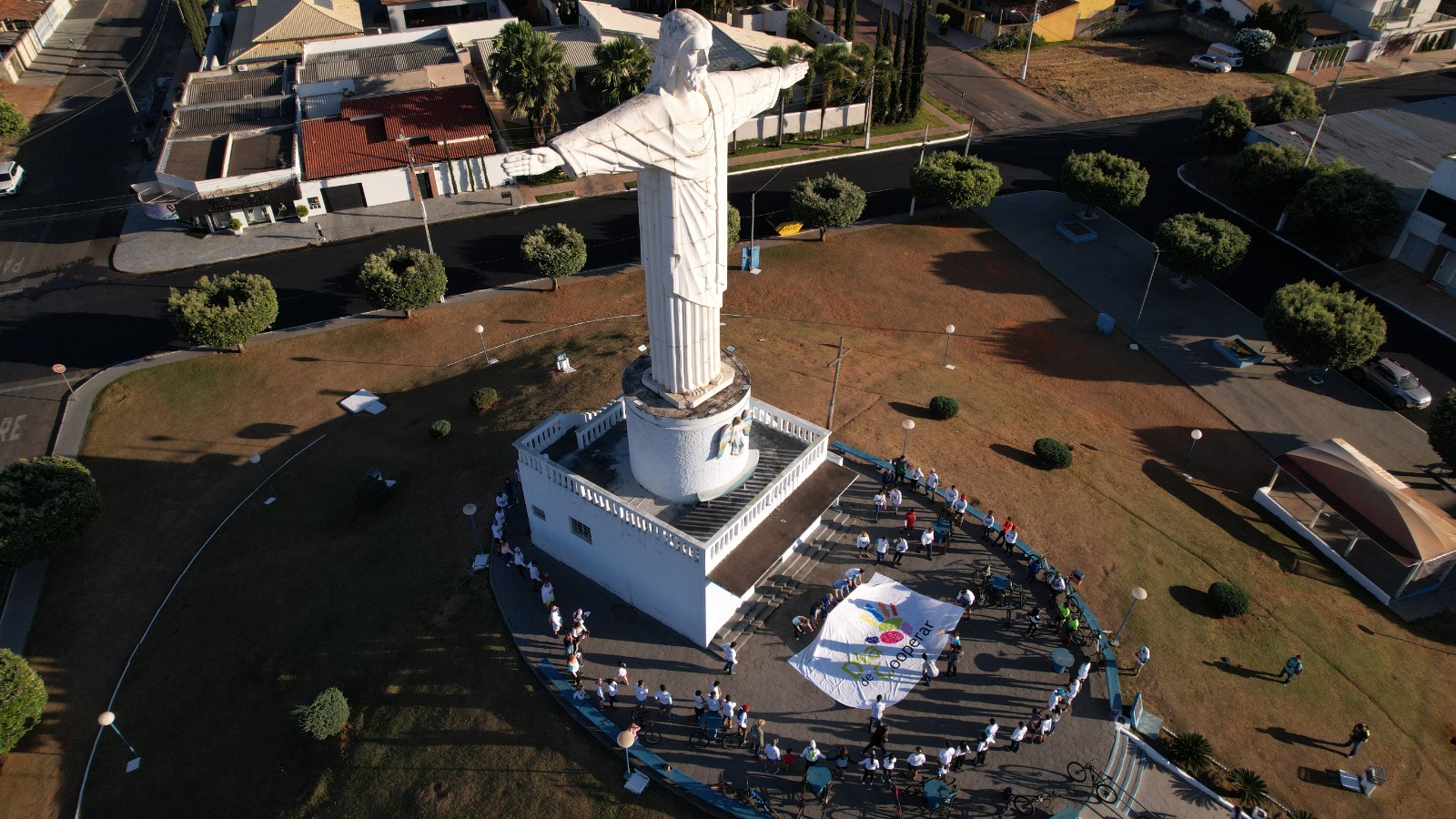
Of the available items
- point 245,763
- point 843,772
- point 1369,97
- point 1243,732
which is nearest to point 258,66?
point 245,763

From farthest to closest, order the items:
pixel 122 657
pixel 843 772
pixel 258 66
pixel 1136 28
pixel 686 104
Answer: pixel 1136 28, pixel 258 66, pixel 122 657, pixel 843 772, pixel 686 104

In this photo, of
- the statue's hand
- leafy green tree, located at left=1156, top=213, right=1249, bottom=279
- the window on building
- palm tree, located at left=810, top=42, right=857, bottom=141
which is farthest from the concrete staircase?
palm tree, located at left=810, top=42, right=857, bottom=141

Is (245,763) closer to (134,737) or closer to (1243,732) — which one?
(134,737)

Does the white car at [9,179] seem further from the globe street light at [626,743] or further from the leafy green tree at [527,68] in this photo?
the globe street light at [626,743]

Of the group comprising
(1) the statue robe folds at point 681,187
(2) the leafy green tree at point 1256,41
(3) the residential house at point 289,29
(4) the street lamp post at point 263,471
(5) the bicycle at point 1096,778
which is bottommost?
(5) the bicycle at point 1096,778

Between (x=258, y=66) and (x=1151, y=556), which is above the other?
(x=258, y=66)

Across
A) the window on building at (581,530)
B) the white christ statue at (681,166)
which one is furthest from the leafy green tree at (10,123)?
the white christ statue at (681,166)
